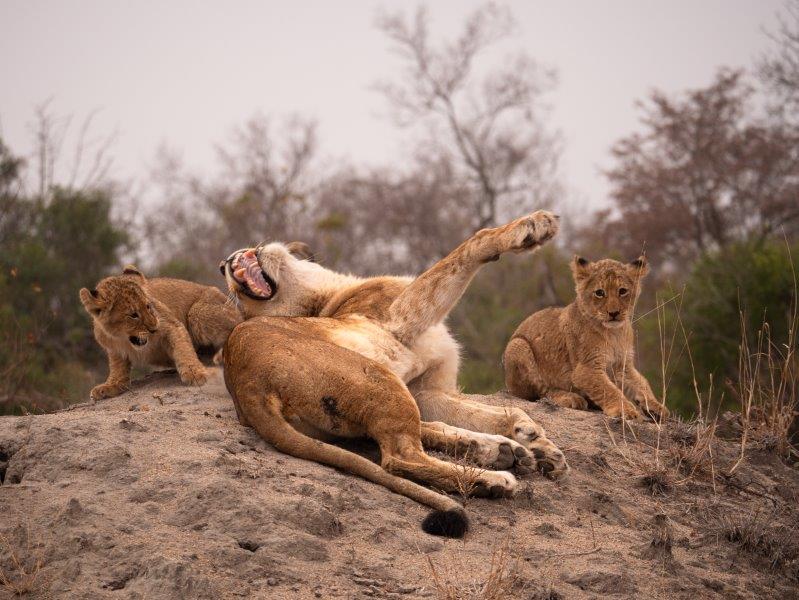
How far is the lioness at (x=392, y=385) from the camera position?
4551 millimetres

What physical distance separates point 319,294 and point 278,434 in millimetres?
2124

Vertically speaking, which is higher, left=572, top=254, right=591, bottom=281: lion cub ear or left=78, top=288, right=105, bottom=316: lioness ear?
left=572, top=254, right=591, bottom=281: lion cub ear

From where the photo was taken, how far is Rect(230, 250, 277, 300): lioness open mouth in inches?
260

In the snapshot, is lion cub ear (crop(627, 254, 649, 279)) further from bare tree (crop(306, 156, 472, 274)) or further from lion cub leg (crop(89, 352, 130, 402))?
bare tree (crop(306, 156, 472, 274))

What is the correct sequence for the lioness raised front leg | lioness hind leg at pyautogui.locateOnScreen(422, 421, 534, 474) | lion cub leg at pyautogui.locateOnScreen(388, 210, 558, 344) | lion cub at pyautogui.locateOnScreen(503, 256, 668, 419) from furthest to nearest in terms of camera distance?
lion cub at pyautogui.locateOnScreen(503, 256, 668, 419) → lion cub leg at pyautogui.locateOnScreen(388, 210, 558, 344) → the lioness raised front leg → lioness hind leg at pyautogui.locateOnScreen(422, 421, 534, 474)

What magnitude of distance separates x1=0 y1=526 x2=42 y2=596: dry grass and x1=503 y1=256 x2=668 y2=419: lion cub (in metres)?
3.90

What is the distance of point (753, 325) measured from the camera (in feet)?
42.8

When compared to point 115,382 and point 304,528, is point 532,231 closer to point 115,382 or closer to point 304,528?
point 304,528

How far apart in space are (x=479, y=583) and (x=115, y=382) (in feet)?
11.5

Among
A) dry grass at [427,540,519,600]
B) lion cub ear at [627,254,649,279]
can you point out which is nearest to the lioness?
dry grass at [427,540,519,600]

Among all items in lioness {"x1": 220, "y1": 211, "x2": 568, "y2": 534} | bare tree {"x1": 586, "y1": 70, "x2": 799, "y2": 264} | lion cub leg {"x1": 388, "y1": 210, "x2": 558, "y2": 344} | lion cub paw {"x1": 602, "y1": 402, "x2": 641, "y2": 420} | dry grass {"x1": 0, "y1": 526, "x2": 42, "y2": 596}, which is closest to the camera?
dry grass {"x1": 0, "y1": 526, "x2": 42, "y2": 596}

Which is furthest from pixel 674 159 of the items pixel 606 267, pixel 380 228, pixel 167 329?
pixel 167 329

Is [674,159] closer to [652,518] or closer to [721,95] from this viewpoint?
[721,95]

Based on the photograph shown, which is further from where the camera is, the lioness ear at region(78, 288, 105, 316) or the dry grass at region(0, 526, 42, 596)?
the lioness ear at region(78, 288, 105, 316)
